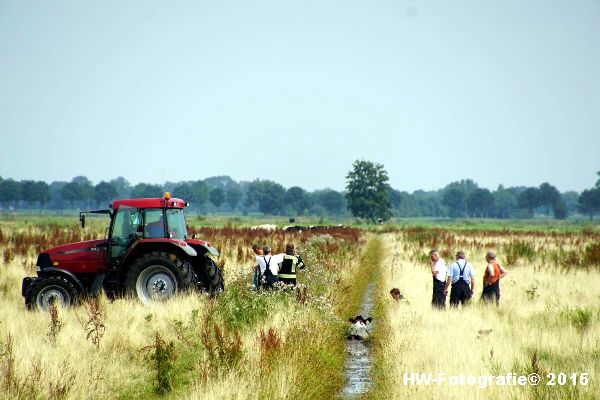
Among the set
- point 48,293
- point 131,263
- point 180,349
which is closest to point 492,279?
point 180,349

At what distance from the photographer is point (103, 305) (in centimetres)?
993

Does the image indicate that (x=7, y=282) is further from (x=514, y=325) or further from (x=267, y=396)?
(x=514, y=325)

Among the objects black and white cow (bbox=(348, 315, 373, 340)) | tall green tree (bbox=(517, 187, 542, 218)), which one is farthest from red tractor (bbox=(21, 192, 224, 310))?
tall green tree (bbox=(517, 187, 542, 218))

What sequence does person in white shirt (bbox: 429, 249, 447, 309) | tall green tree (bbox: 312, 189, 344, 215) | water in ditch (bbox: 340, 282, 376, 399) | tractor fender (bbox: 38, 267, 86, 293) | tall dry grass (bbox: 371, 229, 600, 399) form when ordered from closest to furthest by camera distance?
tall dry grass (bbox: 371, 229, 600, 399) < water in ditch (bbox: 340, 282, 376, 399) < tractor fender (bbox: 38, 267, 86, 293) < person in white shirt (bbox: 429, 249, 447, 309) < tall green tree (bbox: 312, 189, 344, 215)

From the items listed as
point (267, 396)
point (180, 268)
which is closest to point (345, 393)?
point (267, 396)

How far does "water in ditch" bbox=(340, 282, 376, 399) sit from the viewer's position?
7164 millimetres

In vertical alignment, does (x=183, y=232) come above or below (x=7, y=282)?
above

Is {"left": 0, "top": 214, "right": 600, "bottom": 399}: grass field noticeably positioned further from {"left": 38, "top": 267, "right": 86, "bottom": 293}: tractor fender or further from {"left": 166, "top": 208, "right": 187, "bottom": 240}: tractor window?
{"left": 166, "top": 208, "right": 187, "bottom": 240}: tractor window

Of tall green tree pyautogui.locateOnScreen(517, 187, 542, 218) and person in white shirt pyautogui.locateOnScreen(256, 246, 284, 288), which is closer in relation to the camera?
person in white shirt pyautogui.locateOnScreen(256, 246, 284, 288)

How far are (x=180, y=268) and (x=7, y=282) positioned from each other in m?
5.69

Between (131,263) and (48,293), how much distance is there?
1.59 m

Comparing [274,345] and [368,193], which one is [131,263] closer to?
[274,345]

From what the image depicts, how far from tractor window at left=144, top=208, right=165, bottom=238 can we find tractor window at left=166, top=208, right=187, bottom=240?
0.15 metres

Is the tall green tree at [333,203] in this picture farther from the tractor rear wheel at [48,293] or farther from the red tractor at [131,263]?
the tractor rear wheel at [48,293]
